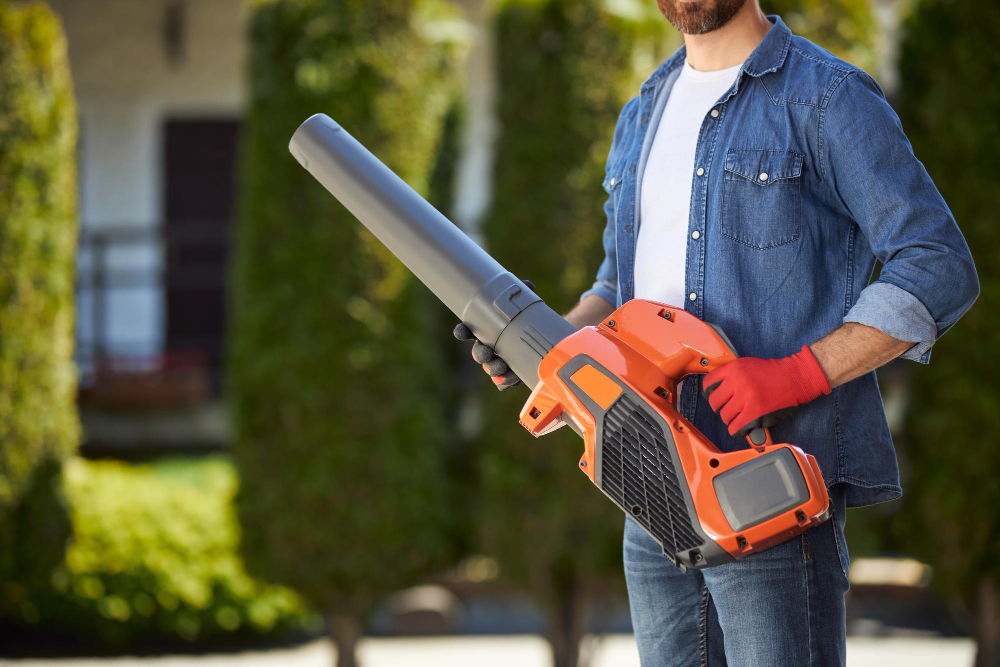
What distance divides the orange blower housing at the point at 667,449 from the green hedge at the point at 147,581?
3.40 m

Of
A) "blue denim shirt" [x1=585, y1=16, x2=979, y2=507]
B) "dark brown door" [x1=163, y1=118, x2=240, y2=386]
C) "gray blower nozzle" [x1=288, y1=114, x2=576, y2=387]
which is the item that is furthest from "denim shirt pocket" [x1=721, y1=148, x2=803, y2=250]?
"dark brown door" [x1=163, y1=118, x2=240, y2=386]

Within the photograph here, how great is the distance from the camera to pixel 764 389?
1.36 metres

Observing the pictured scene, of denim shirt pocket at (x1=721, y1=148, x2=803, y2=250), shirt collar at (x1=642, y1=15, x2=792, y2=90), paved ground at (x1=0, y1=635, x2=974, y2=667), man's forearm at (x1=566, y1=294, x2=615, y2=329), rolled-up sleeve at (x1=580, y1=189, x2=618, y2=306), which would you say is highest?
shirt collar at (x1=642, y1=15, x2=792, y2=90)

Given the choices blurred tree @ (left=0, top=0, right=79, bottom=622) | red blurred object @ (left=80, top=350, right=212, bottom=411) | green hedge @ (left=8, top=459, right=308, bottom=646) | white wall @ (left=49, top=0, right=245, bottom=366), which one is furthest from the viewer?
white wall @ (left=49, top=0, right=245, bottom=366)

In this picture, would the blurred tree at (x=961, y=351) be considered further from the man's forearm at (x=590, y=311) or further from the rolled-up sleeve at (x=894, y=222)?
the rolled-up sleeve at (x=894, y=222)

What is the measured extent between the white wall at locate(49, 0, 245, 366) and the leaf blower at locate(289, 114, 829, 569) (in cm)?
745

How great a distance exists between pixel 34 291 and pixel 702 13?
146 inches

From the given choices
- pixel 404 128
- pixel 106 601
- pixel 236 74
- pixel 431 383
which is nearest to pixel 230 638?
pixel 106 601

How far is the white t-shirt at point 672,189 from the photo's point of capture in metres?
1.58

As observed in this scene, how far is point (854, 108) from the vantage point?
1412 mm

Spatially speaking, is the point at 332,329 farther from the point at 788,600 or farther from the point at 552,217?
the point at 788,600

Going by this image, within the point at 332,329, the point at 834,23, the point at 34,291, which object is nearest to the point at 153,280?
the point at 34,291

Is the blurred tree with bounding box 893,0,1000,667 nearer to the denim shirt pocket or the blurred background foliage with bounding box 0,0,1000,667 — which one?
the blurred background foliage with bounding box 0,0,1000,667

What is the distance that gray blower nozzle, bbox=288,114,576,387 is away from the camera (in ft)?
5.12
